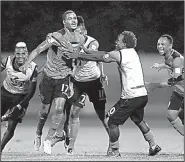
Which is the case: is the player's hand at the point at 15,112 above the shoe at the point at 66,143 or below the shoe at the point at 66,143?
above

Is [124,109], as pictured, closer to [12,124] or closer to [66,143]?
[66,143]

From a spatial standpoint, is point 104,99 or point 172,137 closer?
point 104,99

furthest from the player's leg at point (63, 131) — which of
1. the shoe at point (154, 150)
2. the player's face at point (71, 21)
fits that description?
the shoe at point (154, 150)

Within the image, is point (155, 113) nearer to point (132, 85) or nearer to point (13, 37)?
point (132, 85)

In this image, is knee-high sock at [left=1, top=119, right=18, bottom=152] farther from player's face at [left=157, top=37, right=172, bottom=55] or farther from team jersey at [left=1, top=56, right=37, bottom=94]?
player's face at [left=157, top=37, right=172, bottom=55]

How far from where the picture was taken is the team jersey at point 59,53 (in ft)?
27.9

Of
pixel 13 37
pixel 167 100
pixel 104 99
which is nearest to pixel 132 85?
pixel 104 99

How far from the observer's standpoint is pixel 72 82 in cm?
865

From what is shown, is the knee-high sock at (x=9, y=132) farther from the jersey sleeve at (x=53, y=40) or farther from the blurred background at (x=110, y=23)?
the jersey sleeve at (x=53, y=40)

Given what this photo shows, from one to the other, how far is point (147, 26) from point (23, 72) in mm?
2105

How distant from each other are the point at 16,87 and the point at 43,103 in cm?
48

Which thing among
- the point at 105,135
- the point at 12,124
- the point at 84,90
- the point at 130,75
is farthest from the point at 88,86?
the point at 12,124

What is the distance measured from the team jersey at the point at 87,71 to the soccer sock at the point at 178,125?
4.10 ft

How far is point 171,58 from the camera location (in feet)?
28.8
